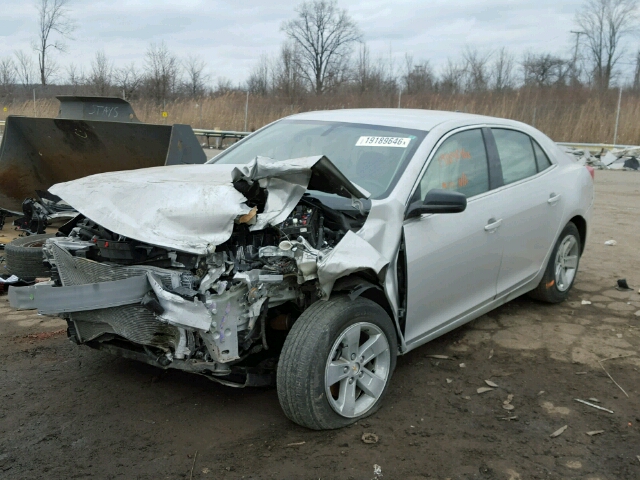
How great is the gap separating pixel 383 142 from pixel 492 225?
97 cm

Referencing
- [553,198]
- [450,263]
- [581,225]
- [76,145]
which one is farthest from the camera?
[76,145]

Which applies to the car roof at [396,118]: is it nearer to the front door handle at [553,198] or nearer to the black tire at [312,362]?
the front door handle at [553,198]

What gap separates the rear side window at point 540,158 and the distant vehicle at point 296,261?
3.34 ft

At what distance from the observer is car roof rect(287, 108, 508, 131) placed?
4.41 meters

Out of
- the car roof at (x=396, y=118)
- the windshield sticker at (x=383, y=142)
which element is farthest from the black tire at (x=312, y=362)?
the car roof at (x=396, y=118)

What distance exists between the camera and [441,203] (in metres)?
3.70

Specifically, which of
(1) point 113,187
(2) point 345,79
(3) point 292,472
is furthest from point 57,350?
(2) point 345,79

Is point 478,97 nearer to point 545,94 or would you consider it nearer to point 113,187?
point 545,94

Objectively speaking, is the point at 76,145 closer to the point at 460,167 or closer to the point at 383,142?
the point at 383,142

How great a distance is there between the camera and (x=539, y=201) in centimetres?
498

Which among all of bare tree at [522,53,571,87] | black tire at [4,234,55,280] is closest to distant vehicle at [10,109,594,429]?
black tire at [4,234,55,280]

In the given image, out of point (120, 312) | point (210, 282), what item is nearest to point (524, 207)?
point (210, 282)

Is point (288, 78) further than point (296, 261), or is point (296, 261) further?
point (288, 78)

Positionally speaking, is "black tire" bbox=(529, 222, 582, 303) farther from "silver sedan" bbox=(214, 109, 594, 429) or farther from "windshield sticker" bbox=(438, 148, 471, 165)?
"windshield sticker" bbox=(438, 148, 471, 165)
